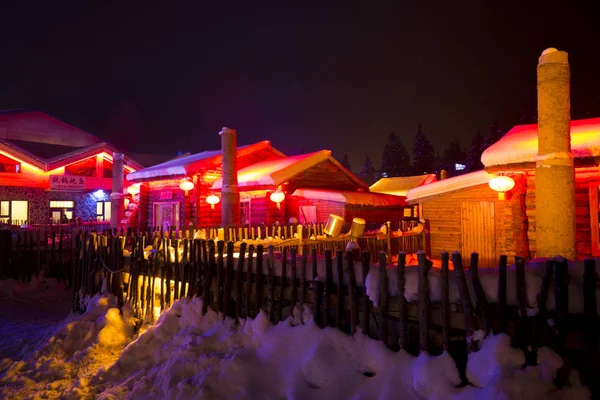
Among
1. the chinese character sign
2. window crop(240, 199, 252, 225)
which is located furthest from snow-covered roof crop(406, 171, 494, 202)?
the chinese character sign

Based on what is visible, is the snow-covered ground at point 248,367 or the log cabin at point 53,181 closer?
the snow-covered ground at point 248,367

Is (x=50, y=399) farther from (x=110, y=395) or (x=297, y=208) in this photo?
(x=297, y=208)

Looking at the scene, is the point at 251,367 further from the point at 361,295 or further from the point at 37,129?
the point at 37,129

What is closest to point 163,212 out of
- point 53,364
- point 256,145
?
point 256,145

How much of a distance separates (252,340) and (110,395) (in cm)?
188

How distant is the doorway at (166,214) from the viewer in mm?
21578

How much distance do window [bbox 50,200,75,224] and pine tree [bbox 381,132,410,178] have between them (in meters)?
61.3

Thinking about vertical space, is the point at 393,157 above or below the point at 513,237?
above

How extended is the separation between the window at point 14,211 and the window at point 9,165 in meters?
2.18

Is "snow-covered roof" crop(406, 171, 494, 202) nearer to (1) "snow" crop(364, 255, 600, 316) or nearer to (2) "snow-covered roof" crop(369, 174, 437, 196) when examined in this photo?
(1) "snow" crop(364, 255, 600, 316)

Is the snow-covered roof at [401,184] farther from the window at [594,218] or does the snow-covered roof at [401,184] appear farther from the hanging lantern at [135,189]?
the window at [594,218]

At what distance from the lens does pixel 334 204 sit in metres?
18.3

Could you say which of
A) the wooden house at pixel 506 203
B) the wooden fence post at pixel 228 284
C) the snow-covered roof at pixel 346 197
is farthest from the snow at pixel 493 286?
the snow-covered roof at pixel 346 197

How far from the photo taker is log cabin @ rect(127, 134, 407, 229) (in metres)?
18.6
